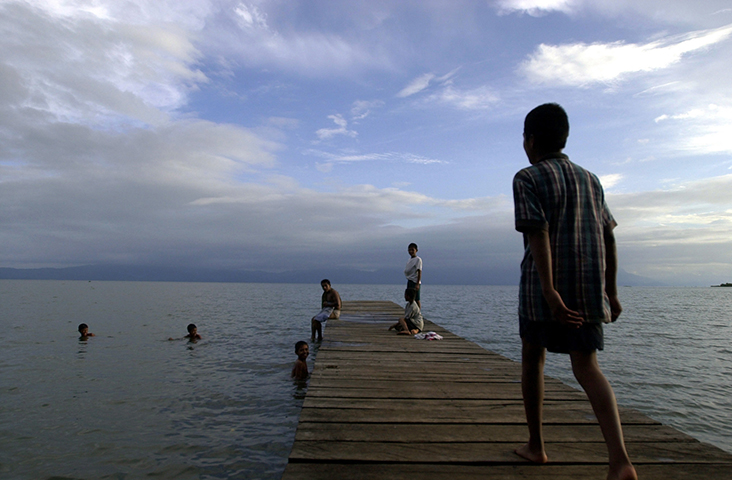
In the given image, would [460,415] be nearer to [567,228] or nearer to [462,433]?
[462,433]

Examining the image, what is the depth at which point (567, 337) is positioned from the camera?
2.14 meters

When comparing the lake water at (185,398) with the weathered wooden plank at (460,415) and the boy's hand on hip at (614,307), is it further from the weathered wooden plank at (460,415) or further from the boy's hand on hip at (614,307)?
the boy's hand on hip at (614,307)

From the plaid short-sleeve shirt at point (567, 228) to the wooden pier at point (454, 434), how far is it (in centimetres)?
114

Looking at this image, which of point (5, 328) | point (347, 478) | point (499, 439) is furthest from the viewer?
point (5, 328)

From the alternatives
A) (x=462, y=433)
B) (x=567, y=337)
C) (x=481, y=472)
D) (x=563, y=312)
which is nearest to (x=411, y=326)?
(x=462, y=433)

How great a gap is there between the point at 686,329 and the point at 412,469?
26.0 metres

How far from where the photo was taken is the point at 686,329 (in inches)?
860

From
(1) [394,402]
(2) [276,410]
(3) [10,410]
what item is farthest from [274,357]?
(1) [394,402]

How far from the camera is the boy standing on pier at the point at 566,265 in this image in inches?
81.9

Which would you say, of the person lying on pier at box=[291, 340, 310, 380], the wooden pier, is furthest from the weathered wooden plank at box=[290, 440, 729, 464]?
Result: the person lying on pier at box=[291, 340, 310, 380]

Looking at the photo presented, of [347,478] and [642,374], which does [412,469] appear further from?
[642,374]

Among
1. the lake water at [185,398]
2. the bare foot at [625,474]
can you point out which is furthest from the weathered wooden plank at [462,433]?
the lake water at [185,398]

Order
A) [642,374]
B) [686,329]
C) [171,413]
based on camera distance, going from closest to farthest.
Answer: [171,413] < [642,374] < [686,329]

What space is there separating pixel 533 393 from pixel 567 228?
1088 mm
